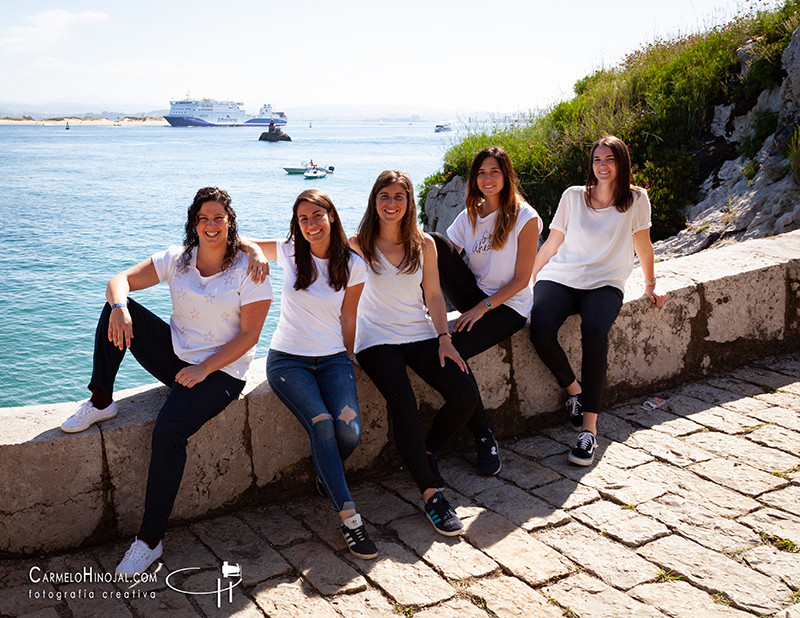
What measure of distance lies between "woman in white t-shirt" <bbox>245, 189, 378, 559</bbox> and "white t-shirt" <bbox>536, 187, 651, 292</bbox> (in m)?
1.21

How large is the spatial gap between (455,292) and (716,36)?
8277 millimetres

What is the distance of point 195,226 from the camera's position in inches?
116

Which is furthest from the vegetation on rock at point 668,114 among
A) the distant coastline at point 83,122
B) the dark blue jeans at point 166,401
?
the distant coastline at point 83,122

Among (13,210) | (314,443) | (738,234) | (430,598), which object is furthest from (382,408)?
(13,210)

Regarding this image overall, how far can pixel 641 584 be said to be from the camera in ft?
7.79

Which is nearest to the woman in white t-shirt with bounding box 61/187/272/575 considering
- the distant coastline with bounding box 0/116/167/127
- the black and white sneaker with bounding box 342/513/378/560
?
the black and white sneaker with bounding box 342/513/378/560

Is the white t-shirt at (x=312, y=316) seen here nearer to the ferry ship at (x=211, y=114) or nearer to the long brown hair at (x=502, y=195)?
the long brown hair at (x=502, y=195)

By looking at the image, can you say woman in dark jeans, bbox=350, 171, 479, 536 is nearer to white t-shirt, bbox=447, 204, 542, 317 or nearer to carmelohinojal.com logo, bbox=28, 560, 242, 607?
white t-shirt, bbox=447, 204, 542, 317

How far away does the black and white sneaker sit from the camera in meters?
2.56

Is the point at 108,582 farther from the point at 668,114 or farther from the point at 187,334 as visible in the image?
the point at 668,114

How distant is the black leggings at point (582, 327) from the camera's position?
3.41 metres

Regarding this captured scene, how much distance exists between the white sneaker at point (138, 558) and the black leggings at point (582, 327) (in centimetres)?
196

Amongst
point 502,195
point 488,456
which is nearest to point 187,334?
point 488,456

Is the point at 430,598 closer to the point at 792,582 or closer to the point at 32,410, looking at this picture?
the point at 792,582
